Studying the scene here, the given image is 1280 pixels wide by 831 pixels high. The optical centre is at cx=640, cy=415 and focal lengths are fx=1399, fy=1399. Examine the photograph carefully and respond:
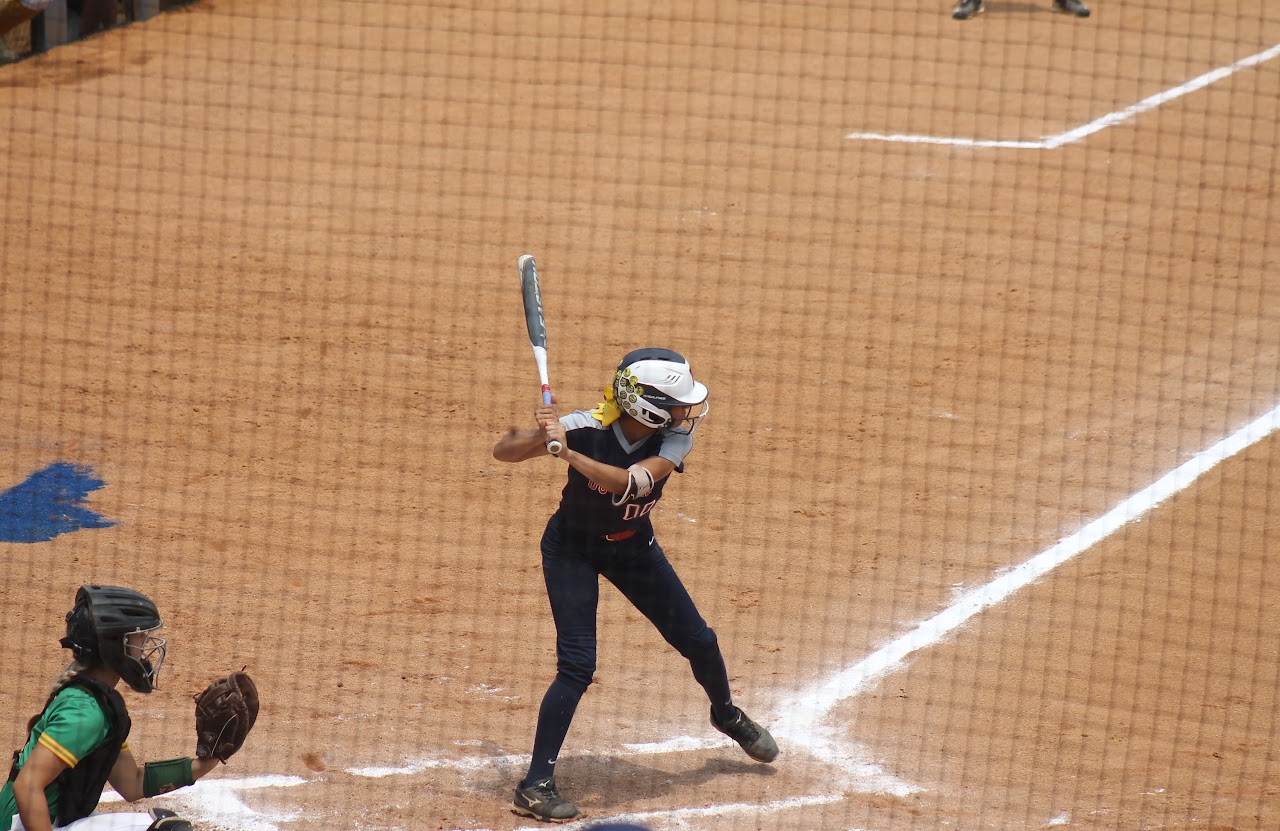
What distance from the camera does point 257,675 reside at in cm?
588

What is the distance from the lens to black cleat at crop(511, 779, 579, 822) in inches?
193

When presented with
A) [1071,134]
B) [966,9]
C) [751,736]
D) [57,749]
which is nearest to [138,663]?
[57,749]

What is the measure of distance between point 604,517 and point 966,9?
11.7 m

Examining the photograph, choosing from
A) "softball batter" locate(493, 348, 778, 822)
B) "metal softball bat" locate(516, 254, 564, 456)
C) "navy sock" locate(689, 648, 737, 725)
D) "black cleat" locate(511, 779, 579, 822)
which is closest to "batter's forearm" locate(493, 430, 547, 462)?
"softball batter" locate(493, 348, 778, 822)

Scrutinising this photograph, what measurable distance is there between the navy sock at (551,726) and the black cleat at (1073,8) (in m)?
12.4

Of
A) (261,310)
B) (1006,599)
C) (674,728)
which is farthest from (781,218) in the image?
(674,728)

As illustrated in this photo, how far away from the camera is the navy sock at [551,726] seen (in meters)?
4.89

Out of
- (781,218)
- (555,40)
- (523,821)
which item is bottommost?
(523,821)

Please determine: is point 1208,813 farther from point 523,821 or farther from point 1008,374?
point 1008,374

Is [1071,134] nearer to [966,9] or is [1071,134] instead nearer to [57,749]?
[966,9]

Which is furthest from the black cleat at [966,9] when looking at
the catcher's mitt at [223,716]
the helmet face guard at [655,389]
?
the catcher's mitt at [223,716]

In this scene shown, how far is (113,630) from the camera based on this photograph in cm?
375

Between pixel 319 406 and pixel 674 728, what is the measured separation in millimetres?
3905

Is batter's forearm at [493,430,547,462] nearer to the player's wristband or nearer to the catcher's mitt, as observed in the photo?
the catcher's mitt
